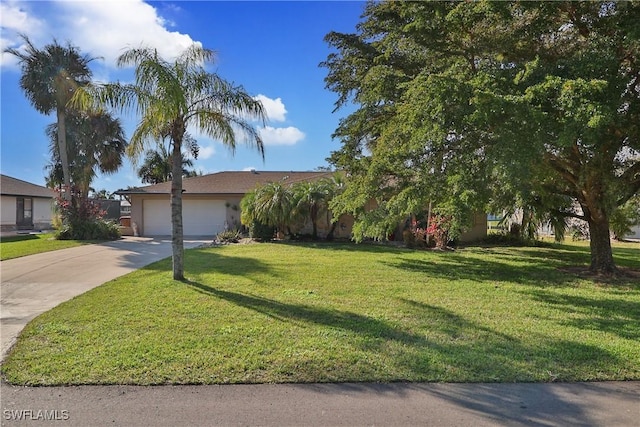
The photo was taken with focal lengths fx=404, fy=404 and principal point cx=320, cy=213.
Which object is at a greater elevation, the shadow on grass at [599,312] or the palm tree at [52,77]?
the palm tree at [52,77]

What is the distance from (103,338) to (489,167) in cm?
703

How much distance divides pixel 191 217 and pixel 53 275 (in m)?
13.4

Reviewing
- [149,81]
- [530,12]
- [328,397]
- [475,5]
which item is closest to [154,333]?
[328,397]

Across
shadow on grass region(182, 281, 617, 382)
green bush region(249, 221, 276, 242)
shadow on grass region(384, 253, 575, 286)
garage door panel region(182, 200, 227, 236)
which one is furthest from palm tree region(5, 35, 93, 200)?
shadow on grass region(182, 281, 617, 382)

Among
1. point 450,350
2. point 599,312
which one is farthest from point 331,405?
point 599,312

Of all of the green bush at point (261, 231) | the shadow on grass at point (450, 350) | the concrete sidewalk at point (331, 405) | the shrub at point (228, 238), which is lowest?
the concrete sidewalk at point (331, 405)

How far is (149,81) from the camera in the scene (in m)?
7.90

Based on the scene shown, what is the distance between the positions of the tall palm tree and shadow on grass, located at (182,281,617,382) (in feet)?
71.8

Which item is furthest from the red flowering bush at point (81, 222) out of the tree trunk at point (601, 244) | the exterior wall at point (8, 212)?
the tree trunk at point (601, 244)

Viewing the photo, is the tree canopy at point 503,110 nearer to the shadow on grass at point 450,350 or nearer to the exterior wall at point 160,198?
the shadow on grass at point 450,350

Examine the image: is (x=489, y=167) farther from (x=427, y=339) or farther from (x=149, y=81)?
(x=149, y=81)

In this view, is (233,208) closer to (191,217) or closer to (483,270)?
(191,217)

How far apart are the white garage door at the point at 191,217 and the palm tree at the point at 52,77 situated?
168 inches

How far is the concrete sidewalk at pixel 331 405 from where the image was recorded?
3.35m
